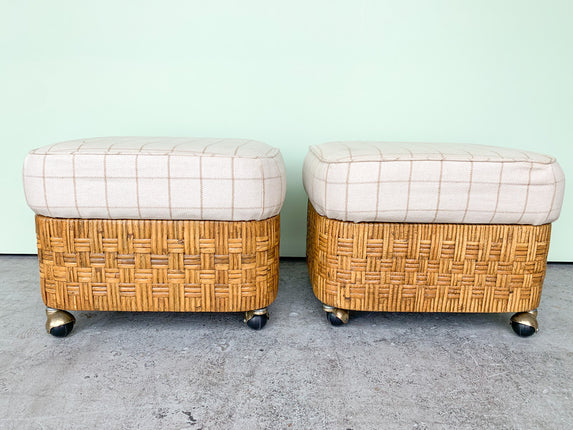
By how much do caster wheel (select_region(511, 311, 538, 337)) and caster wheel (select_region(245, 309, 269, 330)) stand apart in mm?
735

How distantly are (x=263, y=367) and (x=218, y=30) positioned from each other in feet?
4.27

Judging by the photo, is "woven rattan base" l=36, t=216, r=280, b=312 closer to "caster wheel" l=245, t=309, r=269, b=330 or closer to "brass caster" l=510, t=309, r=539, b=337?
"caster wheel" l=245, t=309, r=269, b=330

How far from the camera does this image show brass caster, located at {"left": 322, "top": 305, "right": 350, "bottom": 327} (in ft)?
4.07

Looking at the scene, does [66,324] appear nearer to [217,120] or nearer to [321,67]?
[217,120]

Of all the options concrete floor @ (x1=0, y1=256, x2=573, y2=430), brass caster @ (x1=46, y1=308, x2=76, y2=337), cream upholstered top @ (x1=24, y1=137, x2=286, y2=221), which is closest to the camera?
concrete floor @ (x1=0, y1=256, x2=573, y2=430)

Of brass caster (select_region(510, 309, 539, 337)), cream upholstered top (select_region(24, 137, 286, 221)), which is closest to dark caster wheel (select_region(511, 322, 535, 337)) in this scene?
brass caster (select_region(510, 309, 539, 337))

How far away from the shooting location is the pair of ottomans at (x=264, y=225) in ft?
3.49

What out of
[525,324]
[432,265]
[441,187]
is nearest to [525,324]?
[525,324]

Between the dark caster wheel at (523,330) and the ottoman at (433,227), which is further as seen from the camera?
the dark caster wheel at (523,330)

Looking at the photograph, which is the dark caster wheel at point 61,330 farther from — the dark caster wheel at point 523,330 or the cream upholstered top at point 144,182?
the dark caster wheel at point 523,330

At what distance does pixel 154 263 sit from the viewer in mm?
1118

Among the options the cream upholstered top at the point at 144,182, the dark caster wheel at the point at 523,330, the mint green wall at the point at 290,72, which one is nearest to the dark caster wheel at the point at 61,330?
the cream upholstered top at the point at 144,182

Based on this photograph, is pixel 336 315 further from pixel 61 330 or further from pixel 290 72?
pixel 290 72

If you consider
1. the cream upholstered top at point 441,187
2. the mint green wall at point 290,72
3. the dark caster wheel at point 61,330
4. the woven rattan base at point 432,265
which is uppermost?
the mint green wall at point 290,72
